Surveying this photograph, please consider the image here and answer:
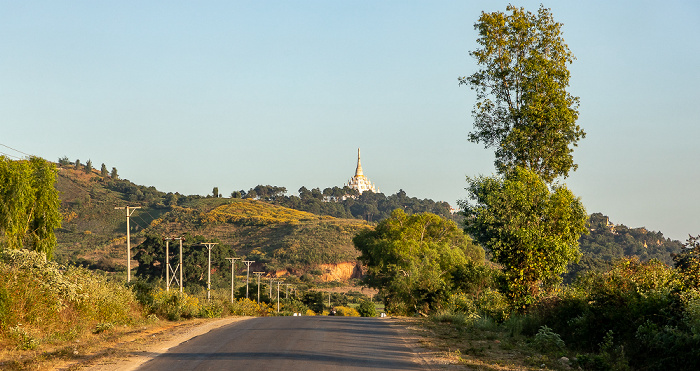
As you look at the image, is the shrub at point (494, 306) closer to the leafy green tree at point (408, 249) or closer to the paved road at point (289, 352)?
the paved road at point (289, 352)

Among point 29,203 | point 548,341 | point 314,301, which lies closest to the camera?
point 548,341

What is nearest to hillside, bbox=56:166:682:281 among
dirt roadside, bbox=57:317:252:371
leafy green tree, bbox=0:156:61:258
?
leafy green tree, bbox=0:156:61:258

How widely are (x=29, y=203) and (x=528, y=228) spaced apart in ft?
120

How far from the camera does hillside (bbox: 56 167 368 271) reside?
117 m

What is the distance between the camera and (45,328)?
56.7ft

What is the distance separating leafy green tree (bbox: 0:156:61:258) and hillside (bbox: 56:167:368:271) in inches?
1867

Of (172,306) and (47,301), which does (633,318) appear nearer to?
(47,301)

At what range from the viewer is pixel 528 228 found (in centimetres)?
2225

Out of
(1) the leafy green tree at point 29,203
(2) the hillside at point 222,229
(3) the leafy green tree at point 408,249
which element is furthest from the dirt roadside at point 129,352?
(2) the hillside at point 222,229

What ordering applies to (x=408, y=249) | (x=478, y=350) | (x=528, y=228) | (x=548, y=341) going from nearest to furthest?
(x=478, y=350) → (x=548, y=341) → (x=528, y=228) → (x=408, y=249)

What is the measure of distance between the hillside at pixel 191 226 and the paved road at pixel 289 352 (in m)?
80.3

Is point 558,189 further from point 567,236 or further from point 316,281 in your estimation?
point 316,281

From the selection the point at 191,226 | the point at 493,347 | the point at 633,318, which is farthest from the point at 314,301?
the point at 633,318

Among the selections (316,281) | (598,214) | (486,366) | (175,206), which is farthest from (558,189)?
(598,214)
